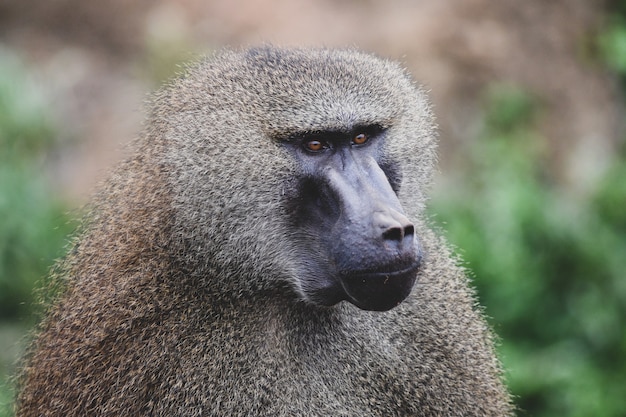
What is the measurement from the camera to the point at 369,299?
2.97 meters

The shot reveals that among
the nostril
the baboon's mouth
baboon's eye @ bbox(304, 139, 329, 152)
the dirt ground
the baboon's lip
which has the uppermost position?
the dirt ground

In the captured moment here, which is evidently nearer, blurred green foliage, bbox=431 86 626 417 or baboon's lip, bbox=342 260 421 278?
baboon's lip, bbox=342 260 421 278

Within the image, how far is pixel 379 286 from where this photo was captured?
9.61 feet

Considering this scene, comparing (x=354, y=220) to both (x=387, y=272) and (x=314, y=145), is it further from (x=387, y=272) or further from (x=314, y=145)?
(x=314, y=145)

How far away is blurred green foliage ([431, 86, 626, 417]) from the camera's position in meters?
5.55

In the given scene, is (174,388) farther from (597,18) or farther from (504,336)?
(597,18)

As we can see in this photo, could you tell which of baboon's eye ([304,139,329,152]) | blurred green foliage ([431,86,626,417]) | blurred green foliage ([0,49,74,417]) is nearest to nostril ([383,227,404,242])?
baboon's eye ([304,139,329,152])

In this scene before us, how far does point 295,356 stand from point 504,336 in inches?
119

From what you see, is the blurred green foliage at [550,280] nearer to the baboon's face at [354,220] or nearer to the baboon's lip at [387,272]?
the baboon's face at [354,220]

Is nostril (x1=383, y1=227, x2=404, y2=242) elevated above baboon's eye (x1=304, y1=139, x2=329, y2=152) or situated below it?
below

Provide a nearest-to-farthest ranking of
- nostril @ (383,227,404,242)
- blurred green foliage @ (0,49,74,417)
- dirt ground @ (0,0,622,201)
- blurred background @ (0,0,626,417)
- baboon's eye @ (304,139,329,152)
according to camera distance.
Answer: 1. nostril @ (383,227,404,242)
2. baboon's eye @ (304,139,329,152)
3. blurred background @ (0,0,626,417)
4. blurred green foliage @ (0,49,74,417)
5. dirt ground @ (0,0,622,201)

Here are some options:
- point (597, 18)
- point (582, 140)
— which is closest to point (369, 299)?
point (582, 140)

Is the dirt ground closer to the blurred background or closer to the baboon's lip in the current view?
the blurred background

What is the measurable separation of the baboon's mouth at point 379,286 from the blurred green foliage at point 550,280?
2.49 meters
